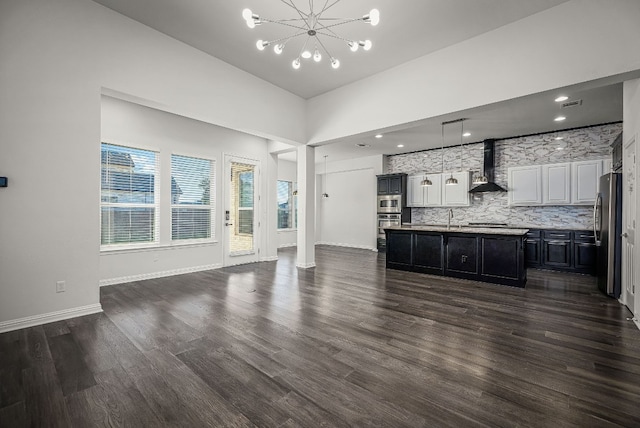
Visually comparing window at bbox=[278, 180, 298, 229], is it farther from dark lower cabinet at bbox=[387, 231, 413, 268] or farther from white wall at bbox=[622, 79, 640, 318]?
white wall at bbox=[622, 79, 640, 318]

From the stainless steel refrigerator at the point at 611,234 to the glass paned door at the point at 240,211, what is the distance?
652 centimetres

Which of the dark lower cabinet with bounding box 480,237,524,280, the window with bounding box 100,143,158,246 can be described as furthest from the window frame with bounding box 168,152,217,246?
the dark lower cabinet with bounding box 480,237,524,280

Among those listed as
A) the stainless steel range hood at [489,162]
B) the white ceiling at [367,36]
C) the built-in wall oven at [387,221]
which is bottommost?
the built-in wall oven at [387,221]

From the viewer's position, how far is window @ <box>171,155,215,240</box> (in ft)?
18.3

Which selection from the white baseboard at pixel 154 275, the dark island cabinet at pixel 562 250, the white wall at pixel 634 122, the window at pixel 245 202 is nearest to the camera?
the white wall at pixel 634 122

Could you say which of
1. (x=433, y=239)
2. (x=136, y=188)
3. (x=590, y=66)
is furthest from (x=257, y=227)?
(x=590, y=66)

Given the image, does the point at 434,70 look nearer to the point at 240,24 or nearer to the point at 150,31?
the point at 240,24

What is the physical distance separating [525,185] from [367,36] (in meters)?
5.38

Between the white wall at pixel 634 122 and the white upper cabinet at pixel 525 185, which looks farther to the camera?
the white upper cabinet at pixel 525 185

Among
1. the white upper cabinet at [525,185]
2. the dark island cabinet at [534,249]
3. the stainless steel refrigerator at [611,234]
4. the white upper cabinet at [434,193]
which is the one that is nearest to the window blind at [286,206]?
the white upper cabinet at [434,193]

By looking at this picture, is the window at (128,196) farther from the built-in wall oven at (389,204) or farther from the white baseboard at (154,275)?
the built-in wall oven at (389,204)

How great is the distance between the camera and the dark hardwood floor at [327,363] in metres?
1.73

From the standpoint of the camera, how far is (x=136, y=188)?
506 cm

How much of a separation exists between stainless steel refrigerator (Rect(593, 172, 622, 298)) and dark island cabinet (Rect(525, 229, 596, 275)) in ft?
5.19
